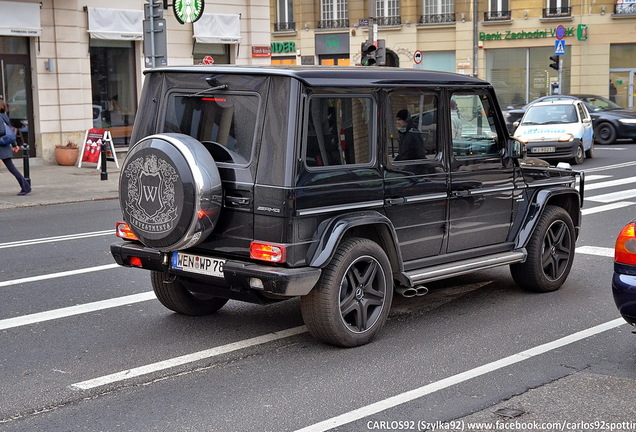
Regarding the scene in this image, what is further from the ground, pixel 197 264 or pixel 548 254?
pixel 197 264

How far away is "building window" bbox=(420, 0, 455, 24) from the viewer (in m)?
47.5

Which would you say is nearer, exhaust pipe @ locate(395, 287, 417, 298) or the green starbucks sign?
exhaust pipe @ locate(395, 287, 417, 298)

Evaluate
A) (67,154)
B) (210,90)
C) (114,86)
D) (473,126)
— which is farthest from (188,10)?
(210,90)

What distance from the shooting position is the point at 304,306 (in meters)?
6.41

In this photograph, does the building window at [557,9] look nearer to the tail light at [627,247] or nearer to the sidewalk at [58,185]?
the sidewalk at [58,185]

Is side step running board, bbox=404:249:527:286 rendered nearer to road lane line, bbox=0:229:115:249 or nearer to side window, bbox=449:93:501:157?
side window, bbox=449:93:501:157

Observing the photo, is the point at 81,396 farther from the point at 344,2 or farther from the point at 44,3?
the point at 344,2

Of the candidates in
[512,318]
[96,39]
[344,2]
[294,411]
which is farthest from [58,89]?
[344,2]

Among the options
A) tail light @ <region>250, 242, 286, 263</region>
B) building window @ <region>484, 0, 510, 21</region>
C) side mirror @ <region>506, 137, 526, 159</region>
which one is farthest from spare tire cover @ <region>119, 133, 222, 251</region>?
building window @ <region>484, 0, 510, 21</region>

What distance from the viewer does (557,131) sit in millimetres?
22203

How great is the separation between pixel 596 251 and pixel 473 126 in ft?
11.9

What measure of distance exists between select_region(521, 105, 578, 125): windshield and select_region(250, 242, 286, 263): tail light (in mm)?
17470

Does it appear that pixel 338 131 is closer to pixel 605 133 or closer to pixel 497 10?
pixel 605 133

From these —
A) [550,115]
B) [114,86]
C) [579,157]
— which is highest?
[114,86]
